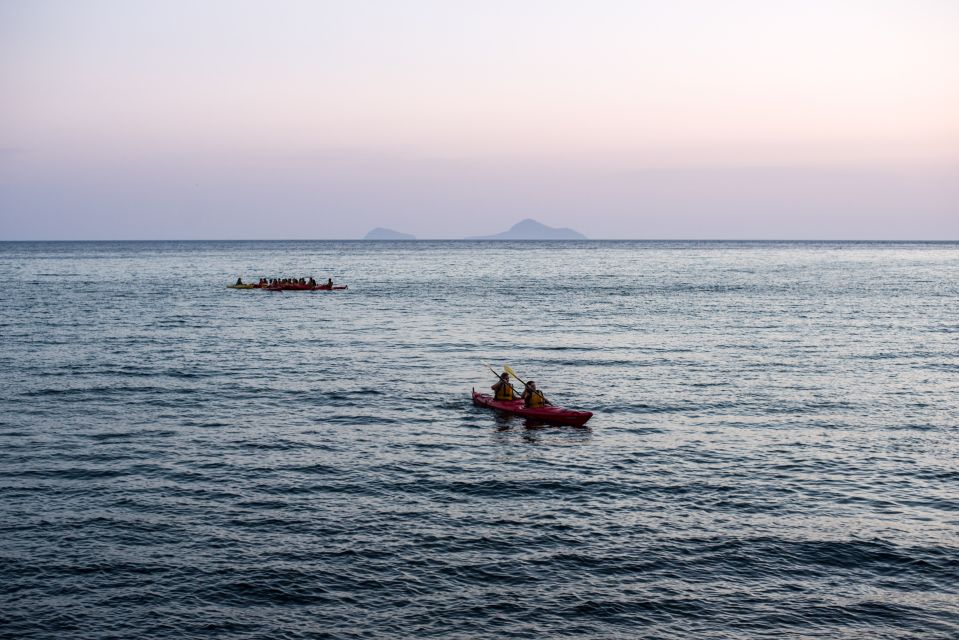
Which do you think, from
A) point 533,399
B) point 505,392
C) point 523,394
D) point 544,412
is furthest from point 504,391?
point 544,412

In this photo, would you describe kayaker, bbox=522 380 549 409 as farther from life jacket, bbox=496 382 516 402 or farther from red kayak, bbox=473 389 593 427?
life jacket, bbox=496 382 516 402

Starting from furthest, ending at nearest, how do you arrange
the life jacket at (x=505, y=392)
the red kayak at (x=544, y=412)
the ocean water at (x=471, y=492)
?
the life jacket at (x=505, y=392)
the red kayak at (x=544, y=412)
the ocean water at (x=471, y=492)

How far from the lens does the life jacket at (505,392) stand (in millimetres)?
33309

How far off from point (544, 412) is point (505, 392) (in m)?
2.71

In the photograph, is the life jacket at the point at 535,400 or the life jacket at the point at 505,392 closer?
the life jacket at the point at 535,400

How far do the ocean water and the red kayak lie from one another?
479 millimetres

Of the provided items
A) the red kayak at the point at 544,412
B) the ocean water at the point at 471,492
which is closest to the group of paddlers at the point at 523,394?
the red kayak at the point at 544,412

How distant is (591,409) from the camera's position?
110ft

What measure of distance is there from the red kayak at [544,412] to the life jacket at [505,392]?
159mm

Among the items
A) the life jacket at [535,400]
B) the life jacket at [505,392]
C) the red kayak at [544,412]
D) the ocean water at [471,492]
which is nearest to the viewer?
the ocean water at [471,492]

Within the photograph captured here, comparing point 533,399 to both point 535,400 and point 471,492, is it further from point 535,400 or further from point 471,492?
point 471,492

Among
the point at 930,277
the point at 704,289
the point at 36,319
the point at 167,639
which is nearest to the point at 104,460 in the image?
the point at 167,639

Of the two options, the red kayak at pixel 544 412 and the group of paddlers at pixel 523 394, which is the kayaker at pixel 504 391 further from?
the red kayak at pixel 544 412

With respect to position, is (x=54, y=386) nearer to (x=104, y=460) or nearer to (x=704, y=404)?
(x=104, y=460)
